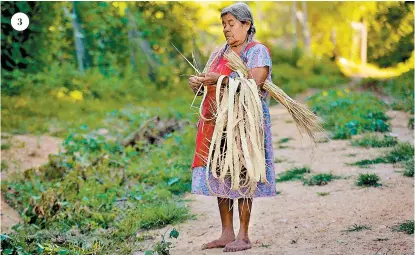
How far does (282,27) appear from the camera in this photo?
36.0 m

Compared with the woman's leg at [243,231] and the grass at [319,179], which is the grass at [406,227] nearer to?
the woman's leg at [243,231]

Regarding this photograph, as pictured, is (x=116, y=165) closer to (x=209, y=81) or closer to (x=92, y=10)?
(x=209, y=81)

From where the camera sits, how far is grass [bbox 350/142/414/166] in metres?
6.36

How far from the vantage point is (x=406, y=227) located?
14.3 ft

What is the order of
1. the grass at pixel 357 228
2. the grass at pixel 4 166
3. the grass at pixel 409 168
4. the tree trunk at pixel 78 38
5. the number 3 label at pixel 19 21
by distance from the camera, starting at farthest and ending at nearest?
the tree trunk at pixel 78 38 → the number 3 label at pixel 19 21 → the grass at pixel 4 166 → the grass at pixel 409 168 → the grass at pixel 357 228

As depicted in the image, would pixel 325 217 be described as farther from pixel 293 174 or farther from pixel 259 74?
pixel 293 174

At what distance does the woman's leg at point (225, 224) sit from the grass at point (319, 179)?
185 centimetres

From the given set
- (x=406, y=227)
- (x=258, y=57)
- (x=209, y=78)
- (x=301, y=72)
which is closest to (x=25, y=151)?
(x=209, y=78)

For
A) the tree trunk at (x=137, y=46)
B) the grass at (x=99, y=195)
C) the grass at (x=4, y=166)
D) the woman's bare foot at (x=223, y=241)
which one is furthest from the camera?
the tree trunk at (x=137, y=46)

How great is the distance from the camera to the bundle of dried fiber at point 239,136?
3998mm

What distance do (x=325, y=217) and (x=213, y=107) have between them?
4.40 feet

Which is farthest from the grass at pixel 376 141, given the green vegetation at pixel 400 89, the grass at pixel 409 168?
the grass at pixel 409 168

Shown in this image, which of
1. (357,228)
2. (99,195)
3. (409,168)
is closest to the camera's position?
(357,228)

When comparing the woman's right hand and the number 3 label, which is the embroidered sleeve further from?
the number 3 label
